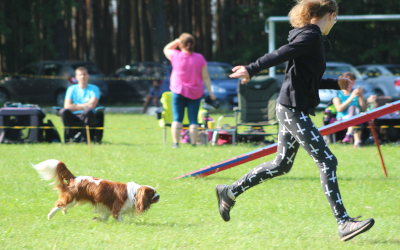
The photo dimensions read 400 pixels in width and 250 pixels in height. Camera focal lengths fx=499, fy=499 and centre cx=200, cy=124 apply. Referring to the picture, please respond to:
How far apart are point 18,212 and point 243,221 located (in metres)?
2.04

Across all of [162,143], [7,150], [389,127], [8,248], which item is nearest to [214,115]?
[162,143]

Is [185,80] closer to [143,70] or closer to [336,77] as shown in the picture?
[336,77]

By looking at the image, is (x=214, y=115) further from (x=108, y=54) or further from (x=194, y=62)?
(x=108, y=54)

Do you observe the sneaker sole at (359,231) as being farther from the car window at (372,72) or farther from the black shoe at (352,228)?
the car window at (372,72)

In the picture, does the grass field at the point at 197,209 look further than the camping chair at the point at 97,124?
No

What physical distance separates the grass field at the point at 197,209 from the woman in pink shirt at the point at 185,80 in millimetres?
733

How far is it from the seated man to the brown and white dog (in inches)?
196

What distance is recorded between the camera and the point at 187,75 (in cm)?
829

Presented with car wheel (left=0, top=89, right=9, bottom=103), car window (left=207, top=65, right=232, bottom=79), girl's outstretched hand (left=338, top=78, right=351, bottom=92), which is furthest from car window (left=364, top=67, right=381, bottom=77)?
girl's outstretched hand (left=338, top=78, right=351, bottom=92)

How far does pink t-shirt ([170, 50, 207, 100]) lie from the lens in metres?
8.23

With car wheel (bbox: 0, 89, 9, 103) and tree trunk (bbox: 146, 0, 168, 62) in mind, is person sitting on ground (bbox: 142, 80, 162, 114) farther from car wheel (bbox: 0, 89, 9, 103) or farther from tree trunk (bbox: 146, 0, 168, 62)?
Result: tree trunk (bbox: 146, 0, 168, 62)

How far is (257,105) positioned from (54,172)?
6154mm

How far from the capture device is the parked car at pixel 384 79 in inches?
646

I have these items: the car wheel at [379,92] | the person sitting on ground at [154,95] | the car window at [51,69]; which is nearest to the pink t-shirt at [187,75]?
the person sitting on ground at [154,95]
